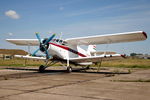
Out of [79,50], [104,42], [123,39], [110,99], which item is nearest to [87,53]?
[79,50]

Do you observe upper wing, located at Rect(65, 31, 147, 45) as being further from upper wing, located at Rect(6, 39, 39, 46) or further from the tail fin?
upper wing, located at Rect(6, 39, 39, 46)

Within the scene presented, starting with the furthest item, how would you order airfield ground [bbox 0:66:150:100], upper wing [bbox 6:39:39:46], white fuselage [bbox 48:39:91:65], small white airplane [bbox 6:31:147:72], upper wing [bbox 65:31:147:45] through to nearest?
upper wing [bbox 6:39:39:46], white fuselage [bbox 48:39:91:65], small white airplane [bbox 6:31:147:72], upper wing [bbox 65:31:147:45], airfield ground [bbox 0:66:150:100]

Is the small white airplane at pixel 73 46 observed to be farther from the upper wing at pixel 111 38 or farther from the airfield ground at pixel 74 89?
the airfield ground at pixel 74 89

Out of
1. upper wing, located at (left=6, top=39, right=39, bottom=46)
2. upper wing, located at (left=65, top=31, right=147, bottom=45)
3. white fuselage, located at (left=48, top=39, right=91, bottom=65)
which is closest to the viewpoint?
upper wing, located at (left=65, top=31, right=147, bottom=45)

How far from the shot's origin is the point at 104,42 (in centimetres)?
2123

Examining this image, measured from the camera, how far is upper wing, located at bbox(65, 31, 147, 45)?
17.1 meters

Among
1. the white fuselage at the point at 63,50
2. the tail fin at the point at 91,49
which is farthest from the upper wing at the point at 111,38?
the tail fin at the point at 91,49

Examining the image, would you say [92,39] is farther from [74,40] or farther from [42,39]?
[42,39]

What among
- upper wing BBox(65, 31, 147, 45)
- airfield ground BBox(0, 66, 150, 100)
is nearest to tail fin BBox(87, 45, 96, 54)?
upper wing BBox(65, 31, 147, 45)

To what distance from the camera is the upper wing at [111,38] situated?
673 inches

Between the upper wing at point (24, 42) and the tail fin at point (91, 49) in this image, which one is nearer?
the upper wing at point (24, 42)

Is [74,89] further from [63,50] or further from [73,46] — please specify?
[73,46]

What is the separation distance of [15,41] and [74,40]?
784 cm

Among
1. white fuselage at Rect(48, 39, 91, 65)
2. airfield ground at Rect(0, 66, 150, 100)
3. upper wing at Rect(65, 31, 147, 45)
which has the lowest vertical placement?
airfield ground at Rect(0, 66, 150, 100)
